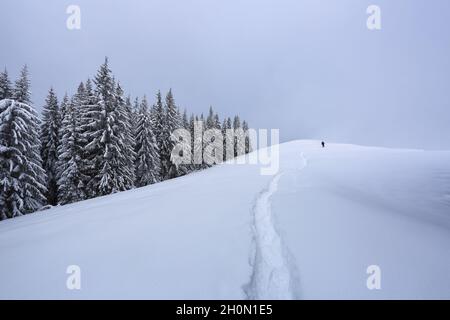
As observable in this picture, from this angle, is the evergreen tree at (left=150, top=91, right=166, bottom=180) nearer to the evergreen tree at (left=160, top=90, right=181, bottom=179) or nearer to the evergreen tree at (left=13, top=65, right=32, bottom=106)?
the evergreen tree at (left=160, top=90, right=181, bottom=179)

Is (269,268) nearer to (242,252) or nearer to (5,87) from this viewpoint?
(242,252)

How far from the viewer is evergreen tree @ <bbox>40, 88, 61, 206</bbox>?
83.5 feet

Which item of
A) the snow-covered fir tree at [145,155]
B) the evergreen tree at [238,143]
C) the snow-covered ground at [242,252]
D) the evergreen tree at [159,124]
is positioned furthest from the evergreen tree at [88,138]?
the evergreen tree at [238,143]

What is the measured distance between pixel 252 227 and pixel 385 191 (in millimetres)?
6842

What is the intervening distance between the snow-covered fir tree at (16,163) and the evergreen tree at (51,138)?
11300mm

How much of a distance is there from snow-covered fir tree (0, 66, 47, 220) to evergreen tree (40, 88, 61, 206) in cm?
1130

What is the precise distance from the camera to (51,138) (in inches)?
1006

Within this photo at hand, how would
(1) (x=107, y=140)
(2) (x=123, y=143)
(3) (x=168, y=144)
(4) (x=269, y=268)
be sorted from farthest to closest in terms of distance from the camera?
(3) (x=168, y=144), (2) (x=123, y=143), (1) (x=107, y=140), (4) (x=269, y=268)

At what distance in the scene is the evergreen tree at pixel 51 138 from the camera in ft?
83.5

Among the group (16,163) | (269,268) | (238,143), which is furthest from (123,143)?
(238,143)

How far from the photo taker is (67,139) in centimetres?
2109

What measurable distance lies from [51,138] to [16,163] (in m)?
13.3

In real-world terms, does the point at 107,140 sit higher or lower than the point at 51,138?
lower
